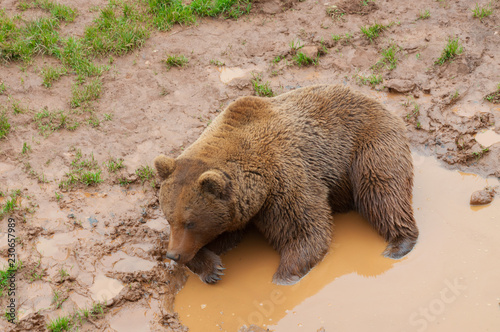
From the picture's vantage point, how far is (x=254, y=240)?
22.7 feet

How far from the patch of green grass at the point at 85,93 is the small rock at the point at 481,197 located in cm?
568

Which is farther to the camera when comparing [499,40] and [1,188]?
[499,40]

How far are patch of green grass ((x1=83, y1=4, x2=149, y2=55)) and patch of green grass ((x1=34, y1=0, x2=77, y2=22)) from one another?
0.51 metres

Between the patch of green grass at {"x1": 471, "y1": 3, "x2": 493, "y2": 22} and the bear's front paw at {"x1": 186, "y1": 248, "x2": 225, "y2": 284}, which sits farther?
the patch of green grass at {"x1": 471, "y1": 3, "x2": 493, "y2": 22}

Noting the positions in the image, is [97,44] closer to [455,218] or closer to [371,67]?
[371,67]

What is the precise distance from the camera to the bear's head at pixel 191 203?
5809mm

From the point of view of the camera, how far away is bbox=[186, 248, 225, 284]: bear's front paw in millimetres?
6309

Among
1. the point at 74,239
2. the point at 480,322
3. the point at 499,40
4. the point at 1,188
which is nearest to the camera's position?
A: the point at 480,322

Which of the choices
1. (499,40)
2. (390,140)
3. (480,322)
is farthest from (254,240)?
(499,40)

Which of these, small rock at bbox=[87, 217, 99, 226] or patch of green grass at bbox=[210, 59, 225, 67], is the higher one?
patch of green grass at bbox=[210, 59, 225, 67]

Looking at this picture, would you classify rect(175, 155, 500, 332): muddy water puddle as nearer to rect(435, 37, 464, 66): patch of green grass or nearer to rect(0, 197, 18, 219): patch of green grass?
rect(0, 197, 18, 219): patch of green grass

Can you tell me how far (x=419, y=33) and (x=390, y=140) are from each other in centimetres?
346

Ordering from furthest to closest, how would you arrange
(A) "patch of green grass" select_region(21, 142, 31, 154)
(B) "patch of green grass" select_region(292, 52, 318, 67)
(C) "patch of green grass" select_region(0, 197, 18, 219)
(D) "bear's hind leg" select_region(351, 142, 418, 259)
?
(B) "patch of green grass" select_region(292, 52, 318, 67) → (A) "patch of green grass" select_region(21, 142, 31, 154) → (C) "patch of green grass" select_region(0, 197, 18, 219) → (D) "bear's hind leg" select_region(351, 142, 418, 259)

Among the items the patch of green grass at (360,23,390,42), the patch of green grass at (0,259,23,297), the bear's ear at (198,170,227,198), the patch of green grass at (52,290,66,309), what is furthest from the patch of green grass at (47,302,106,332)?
the patch of green grass at (360,23,390,42)
